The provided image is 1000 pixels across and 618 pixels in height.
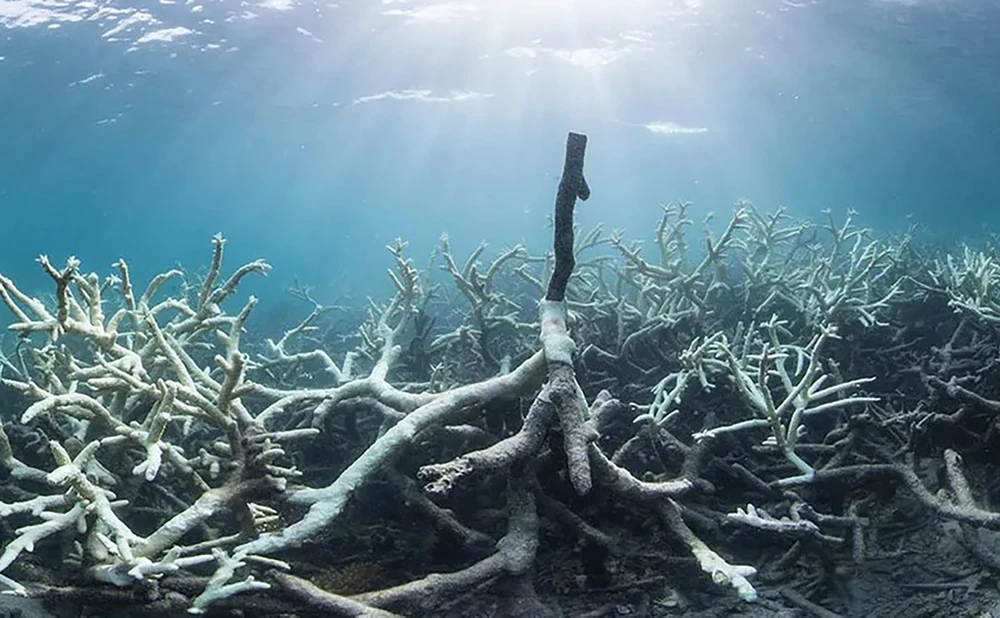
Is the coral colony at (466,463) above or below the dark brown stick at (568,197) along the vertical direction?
below

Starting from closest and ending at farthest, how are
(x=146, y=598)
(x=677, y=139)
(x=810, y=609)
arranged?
(x=146, y=598), (x=810, y=609), (x=677, y=139)

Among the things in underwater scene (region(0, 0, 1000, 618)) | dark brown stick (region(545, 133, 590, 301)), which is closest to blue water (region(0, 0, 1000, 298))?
underwater scene (region(0, 0, 1000, 618))

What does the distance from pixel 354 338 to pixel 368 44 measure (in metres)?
14.3

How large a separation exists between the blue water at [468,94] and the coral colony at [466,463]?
589 inches

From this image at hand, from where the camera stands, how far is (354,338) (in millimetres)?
12406

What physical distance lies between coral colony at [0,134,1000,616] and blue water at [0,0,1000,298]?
14959mm

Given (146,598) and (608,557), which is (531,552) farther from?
(146,598)

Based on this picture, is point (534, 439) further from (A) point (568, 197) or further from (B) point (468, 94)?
(B) point (468, 94)

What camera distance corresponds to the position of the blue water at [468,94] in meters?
20.6

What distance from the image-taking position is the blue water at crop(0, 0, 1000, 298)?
20578mm

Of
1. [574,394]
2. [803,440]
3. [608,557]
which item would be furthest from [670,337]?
[574,394]

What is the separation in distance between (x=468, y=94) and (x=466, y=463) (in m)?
29.2

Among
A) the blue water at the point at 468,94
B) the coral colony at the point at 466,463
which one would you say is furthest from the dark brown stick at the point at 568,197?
the blue water at the point at 468,94

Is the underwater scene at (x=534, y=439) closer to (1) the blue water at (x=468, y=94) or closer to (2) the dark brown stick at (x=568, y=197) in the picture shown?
(2) the dark brown stick at (x=568, y=197)
